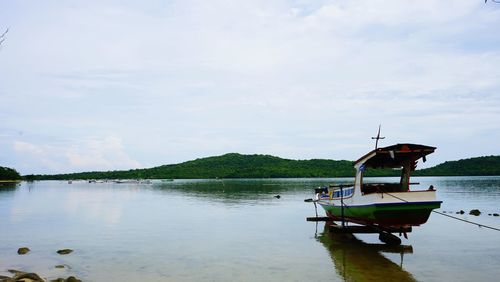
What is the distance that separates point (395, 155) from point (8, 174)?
17667 cm

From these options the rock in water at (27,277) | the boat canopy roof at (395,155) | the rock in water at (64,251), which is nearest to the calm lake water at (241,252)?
the rock in water at (64,251)

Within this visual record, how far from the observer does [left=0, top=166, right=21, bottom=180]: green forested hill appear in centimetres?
16238

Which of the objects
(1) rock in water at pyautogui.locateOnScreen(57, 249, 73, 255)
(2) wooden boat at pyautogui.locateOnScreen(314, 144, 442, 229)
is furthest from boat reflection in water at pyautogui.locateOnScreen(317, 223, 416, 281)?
(1) rock in water at pyautogui.locateOnScreen(57, 249, 73, 255)

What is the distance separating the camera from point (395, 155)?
21969mm

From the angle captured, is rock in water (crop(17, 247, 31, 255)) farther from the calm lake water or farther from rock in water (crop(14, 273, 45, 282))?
rock in water (crop(14, 273, 45, 282))

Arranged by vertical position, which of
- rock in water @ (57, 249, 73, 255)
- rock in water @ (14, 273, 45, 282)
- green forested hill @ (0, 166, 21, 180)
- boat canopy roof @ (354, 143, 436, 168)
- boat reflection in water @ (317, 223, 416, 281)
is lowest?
boat reflection in water @ (317, 223, 416, 281)

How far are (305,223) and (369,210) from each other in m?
11.8

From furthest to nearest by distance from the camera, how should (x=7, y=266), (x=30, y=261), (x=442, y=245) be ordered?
1. (x=442, y=245)
2. (x=30, y=261)
3. (x=7, y=266)

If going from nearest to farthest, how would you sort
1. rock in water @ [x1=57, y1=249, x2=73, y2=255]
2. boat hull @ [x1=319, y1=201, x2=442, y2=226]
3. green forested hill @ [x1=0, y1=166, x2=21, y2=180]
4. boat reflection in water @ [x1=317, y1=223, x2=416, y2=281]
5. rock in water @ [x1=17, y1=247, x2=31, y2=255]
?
boat reflection in water @ [x1=317, y1=223, x2=416, y2=281]
boat hull @ [x1=319, y1=201, x2=442, y2=226]
rock in water @ [x1=57, y1=249, x2=73, y2=255]
rock in water @ [x1=17, y1=247, x2=31, y2=255]
green forested hill @ [x1=0, y1=166, x2=21, y2=180]

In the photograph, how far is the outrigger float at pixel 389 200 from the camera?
20.0m

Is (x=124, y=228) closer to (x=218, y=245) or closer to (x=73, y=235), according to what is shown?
(x=73, y=235)

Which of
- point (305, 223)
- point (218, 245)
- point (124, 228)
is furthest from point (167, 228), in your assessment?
point (305, 223)

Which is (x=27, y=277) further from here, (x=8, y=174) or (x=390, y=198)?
(x=8, y=174)

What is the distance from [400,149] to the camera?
824 inches
